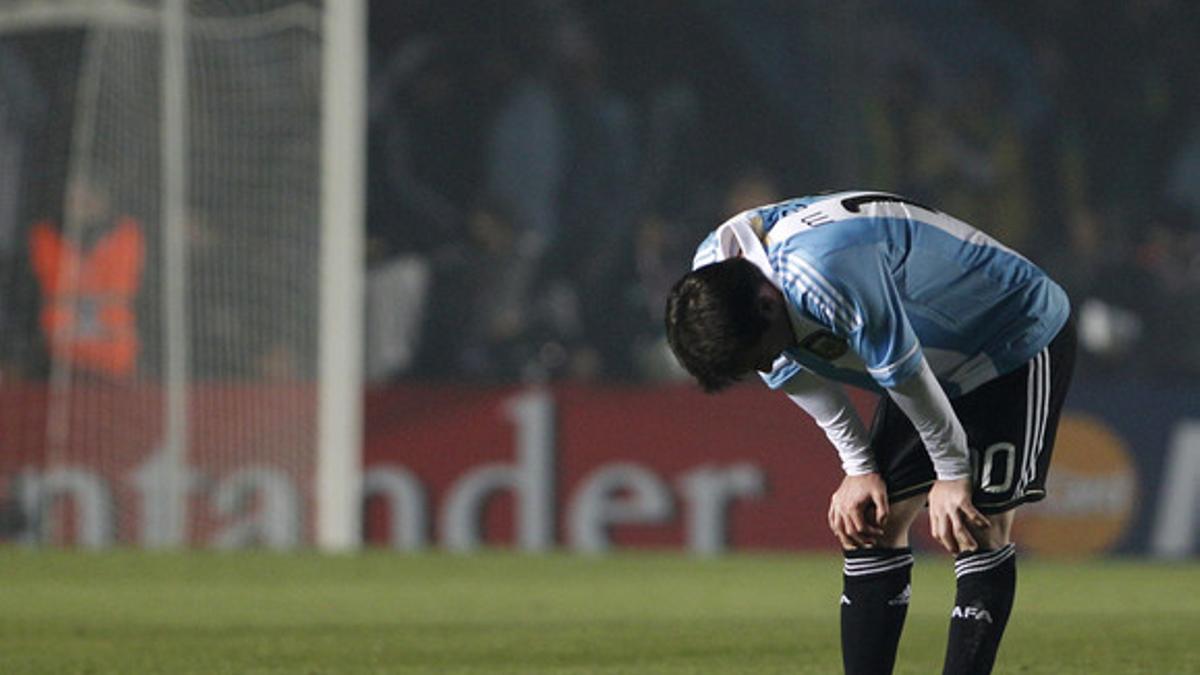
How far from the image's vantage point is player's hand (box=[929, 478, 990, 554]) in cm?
435

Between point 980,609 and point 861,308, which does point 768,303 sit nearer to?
point 861,308

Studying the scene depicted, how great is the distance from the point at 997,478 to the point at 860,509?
0.26 m

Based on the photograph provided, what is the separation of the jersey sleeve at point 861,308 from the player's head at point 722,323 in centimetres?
7

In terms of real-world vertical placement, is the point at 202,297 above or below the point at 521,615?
above

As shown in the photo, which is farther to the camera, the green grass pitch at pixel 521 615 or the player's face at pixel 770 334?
the green grass pitch at pixel 521 615

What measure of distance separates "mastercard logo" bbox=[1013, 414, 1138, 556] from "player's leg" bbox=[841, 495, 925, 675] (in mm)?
8233

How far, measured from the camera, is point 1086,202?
15531 millimetres

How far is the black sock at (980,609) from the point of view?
15.1 feet

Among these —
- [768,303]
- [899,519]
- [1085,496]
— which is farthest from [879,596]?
[1085,496]

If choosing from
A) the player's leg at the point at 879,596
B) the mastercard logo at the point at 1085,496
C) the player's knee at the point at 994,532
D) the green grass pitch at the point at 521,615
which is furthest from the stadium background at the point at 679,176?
the player's knee at the point at 994,532

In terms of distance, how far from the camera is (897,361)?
4188 millimetres

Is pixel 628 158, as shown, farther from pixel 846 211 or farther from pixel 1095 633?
pixel 846 211

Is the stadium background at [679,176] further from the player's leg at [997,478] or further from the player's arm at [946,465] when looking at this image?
the player's arm at [946,465]

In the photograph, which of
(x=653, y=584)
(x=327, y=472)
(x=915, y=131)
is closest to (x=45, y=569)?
(x=327, y=472)
